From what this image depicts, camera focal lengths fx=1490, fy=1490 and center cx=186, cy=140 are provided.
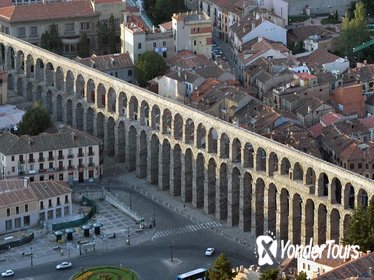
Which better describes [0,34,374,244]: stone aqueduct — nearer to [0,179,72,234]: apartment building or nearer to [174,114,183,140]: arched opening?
[174,114,183,140]: arched opening

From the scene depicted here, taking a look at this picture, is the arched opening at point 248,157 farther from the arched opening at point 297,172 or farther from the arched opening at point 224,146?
the arched opening at point 297,172

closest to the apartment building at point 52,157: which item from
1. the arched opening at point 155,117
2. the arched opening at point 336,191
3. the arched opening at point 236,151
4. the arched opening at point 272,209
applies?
the arched opening at point 155,117

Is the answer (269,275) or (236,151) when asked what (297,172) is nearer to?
(236,151)

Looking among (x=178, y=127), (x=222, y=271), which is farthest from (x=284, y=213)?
(x=222, y=271)

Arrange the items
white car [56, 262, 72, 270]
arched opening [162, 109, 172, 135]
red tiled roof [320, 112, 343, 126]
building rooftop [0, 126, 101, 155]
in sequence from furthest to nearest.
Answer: red tiled roof [320, 112, 343, 126], building rooftop [0, 126, 101, 155], arched opening [162, 109, 172, 135], white car [56, 262, 72, 270]

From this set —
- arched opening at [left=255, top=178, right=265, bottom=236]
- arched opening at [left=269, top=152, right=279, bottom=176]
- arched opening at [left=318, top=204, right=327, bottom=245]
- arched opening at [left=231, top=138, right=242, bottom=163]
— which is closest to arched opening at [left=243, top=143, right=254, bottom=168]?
arched opening at [left=231, top=138, right=242, bottom=163]
